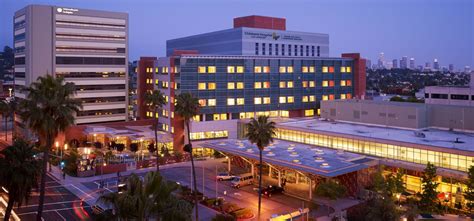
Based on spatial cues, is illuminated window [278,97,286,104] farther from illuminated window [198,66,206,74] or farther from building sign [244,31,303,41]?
building sign [244,31,303,41]

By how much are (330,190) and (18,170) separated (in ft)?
119

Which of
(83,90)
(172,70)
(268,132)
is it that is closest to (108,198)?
(268,132)

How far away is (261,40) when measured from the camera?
143125 millimetres

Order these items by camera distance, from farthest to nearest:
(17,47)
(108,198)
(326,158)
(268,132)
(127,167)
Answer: (17,47), (127,167), (326,158), (268,132), (108,198)

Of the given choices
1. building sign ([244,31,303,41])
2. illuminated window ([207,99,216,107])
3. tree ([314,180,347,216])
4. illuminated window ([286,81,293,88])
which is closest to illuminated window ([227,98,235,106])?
illuminated window ([207,99,216,107])

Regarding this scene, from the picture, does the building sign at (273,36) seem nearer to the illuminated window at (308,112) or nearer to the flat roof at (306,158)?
the illuminated window at (308,112)

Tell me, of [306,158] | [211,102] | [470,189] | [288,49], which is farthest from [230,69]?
[470,189]

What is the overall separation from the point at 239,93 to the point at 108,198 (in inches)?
3161

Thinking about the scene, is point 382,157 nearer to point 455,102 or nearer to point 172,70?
point 172,70

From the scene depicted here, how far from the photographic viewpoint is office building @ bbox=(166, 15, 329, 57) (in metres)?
140

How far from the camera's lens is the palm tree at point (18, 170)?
1534 inches

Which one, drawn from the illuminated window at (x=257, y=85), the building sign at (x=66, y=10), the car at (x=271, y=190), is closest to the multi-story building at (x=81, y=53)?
the building sign at (x=66, y=10)

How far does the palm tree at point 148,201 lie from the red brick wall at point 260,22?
402 feet

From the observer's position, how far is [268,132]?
5341cm
